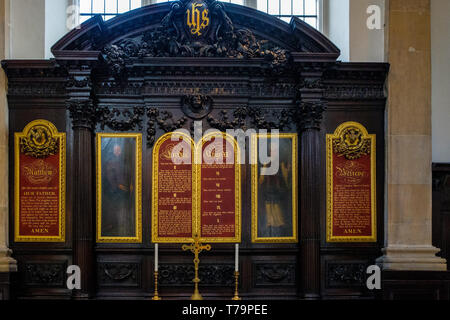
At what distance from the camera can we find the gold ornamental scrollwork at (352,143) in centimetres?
1136

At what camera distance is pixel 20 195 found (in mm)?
11164

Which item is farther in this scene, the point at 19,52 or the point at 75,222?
the point at 19,52

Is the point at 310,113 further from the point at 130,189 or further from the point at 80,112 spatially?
the point at 80,112

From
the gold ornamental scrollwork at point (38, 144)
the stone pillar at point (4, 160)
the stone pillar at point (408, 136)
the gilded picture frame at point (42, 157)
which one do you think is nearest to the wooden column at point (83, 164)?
the gilded picture frame at point (42, 157)

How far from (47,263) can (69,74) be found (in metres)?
3.40

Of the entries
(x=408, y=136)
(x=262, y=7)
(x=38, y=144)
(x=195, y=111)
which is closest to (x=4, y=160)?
(x=38, y=144)

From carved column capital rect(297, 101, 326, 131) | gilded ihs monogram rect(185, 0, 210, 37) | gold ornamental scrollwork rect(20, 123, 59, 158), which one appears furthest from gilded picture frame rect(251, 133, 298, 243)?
gold ornamental scrollwork rect(20, 123, 59, 158)

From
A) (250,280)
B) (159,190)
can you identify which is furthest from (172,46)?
(250,280)

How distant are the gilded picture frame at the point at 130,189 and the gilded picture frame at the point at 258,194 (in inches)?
80.9

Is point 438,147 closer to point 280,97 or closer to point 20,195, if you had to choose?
point 280,97

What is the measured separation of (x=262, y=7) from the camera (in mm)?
13266

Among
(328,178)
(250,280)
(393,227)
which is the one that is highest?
(328,178)

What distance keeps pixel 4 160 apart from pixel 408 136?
7.21m

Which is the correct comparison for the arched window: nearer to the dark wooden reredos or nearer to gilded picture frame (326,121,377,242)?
the dark wooden reredos
